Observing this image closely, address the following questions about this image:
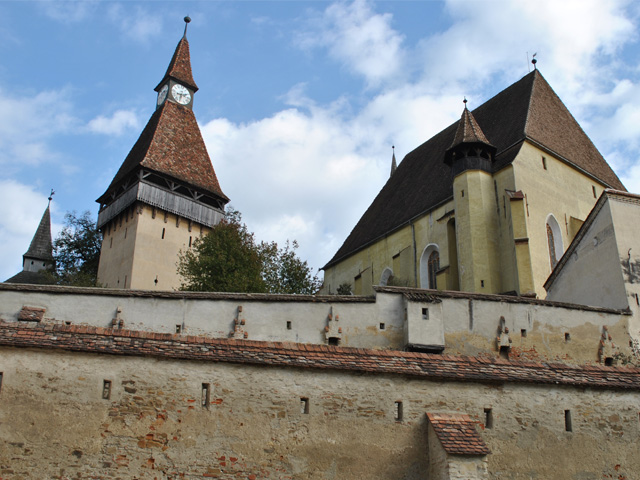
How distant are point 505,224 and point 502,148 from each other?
12.2 ft

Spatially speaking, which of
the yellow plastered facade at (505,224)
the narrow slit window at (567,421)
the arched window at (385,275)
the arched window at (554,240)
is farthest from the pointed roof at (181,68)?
the narrow slit window at (567,421)

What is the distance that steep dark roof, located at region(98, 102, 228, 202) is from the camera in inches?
1486

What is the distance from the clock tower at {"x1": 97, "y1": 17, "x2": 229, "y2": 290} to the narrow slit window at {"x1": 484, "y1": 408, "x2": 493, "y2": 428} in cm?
2477

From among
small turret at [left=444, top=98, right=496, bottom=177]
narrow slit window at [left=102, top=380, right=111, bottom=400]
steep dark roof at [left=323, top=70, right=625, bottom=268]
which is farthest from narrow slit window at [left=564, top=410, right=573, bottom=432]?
small turret at [left=444, top=98, right=496, bottom=177]

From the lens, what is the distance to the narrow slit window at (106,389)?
993cm

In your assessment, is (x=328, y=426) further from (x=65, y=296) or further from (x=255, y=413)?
(x=65, y=296)

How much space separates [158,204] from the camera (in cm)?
3597

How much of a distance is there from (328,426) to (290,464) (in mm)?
818

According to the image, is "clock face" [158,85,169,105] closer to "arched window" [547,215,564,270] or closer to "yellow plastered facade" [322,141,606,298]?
"yellow plastered facade" [322,141,606,298]

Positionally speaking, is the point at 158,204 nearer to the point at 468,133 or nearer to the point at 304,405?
the point at 468,133

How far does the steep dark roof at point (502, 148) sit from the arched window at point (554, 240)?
2921 millimetres

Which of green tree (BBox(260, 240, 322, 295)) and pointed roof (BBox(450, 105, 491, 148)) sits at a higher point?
pointed roof (BBox(450, 105, 491, 148))

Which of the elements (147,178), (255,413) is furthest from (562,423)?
(147,178)

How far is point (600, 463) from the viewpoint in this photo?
36.0 ft
